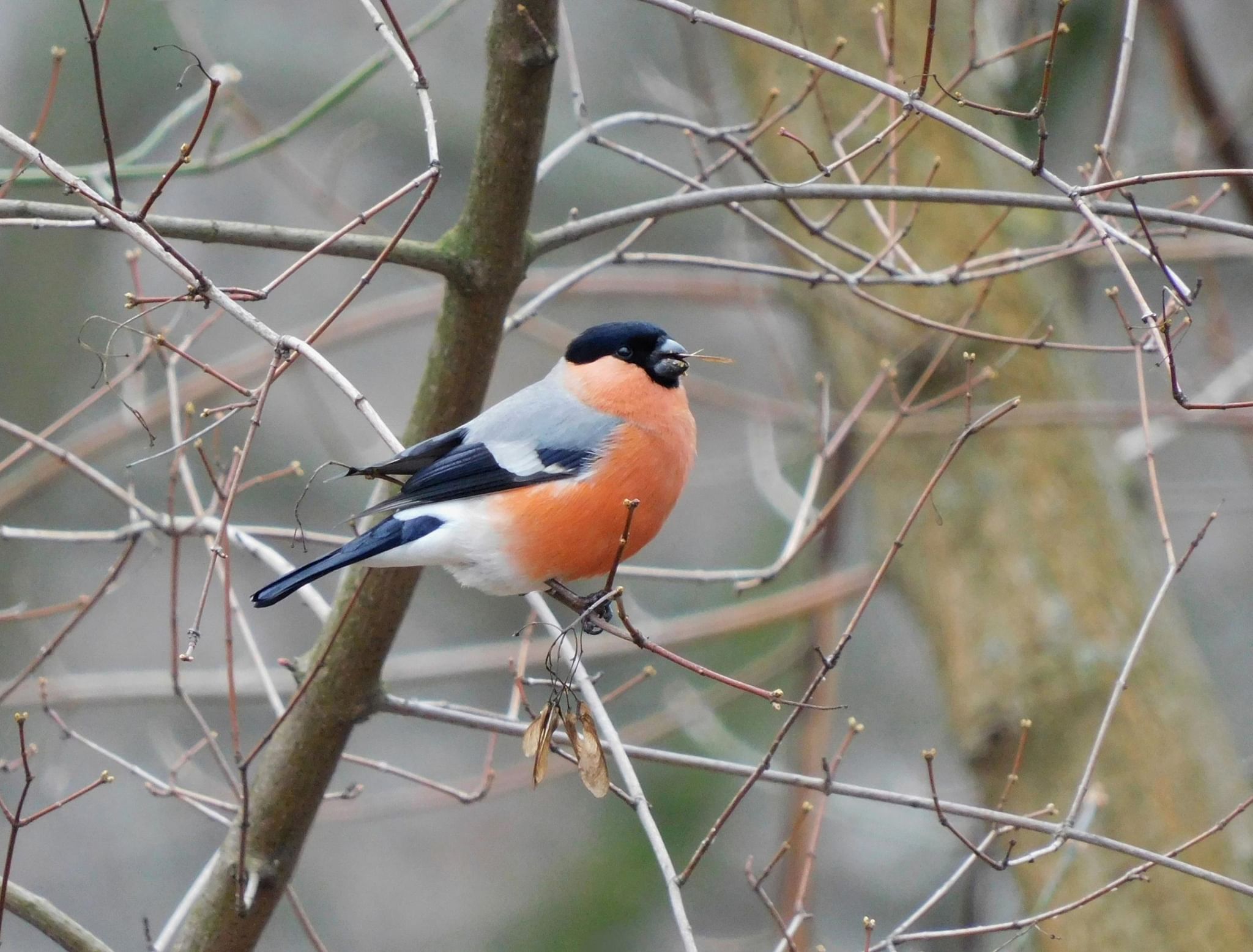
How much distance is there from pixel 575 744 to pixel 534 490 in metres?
0.70

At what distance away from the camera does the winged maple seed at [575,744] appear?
5.75ft

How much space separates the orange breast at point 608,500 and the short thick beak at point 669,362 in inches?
2.5

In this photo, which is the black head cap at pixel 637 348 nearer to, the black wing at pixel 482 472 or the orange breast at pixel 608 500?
the orange breast at pixel 608 500

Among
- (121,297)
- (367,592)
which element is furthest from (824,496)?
(121,297)

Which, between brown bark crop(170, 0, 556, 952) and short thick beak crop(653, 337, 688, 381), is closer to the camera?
brown bark crop(170, 0, 556, 952)

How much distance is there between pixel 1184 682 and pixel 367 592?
220 centimetres

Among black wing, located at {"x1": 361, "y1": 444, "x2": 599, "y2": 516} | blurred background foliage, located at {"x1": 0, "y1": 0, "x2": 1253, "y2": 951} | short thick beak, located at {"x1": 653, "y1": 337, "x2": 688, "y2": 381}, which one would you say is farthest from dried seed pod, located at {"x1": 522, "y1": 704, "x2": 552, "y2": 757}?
blurred background foliage, located at {"x1": 0, "y1": 0, "x2": 1253, "y2": 951}

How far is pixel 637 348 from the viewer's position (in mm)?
2719

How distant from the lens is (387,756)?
6.98 m

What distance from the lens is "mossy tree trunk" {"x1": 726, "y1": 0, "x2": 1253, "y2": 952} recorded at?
3127mm

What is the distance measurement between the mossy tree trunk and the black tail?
1774 millimetres

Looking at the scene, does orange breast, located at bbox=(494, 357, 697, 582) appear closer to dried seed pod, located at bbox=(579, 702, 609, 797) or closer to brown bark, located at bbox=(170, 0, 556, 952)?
brown bark, located at bbox=(170, 0, 556, 952)

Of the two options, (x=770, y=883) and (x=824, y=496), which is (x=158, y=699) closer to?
(x=824, y=496)

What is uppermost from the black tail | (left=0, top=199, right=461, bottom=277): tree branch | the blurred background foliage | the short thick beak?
(left=0, top=199, right=461, bottom=277): tree branch
